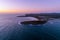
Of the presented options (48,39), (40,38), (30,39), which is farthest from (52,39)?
(30,39)

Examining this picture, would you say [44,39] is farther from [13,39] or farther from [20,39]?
[13,39]

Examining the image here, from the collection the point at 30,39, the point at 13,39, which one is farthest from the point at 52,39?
the point at 13,39

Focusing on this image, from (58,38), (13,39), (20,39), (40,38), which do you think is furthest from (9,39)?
(58,38)

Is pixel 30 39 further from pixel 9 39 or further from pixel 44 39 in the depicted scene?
pixel 9 39

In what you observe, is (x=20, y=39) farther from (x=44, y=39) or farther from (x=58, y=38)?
(x=58, y=38)

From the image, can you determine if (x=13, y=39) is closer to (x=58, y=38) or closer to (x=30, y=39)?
(x=30, y=39)

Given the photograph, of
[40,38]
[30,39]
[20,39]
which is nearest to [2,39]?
[20,39]
